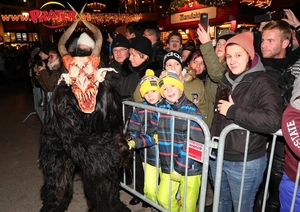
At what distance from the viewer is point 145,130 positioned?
2.87m

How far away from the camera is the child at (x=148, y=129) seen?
267 cm

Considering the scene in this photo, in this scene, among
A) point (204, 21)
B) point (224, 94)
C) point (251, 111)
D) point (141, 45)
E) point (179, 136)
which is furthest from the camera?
point (141, 45)

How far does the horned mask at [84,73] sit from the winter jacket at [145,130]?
0.63 meters

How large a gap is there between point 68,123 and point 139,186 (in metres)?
1.59

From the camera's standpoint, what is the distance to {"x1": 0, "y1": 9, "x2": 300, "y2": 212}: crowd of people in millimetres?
2080

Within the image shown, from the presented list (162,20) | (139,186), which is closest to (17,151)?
(139,186)

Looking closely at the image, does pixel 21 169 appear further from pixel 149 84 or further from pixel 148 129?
pixel 149 84

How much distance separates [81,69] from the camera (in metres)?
2.33

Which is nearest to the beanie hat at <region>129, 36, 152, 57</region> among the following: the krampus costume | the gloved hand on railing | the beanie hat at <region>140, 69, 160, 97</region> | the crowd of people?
the crowd of people

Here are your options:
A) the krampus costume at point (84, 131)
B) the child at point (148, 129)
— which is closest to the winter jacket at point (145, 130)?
the child at point (148, 129)

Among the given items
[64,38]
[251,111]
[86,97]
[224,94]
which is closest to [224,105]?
[224,94]

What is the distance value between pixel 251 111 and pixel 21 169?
166 inches

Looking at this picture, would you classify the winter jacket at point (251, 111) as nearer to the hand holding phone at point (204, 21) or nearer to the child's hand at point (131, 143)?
the hand holding phone at point (204, 21)

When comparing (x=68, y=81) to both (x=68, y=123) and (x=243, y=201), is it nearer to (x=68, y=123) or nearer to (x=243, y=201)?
(x=68, y=123)
